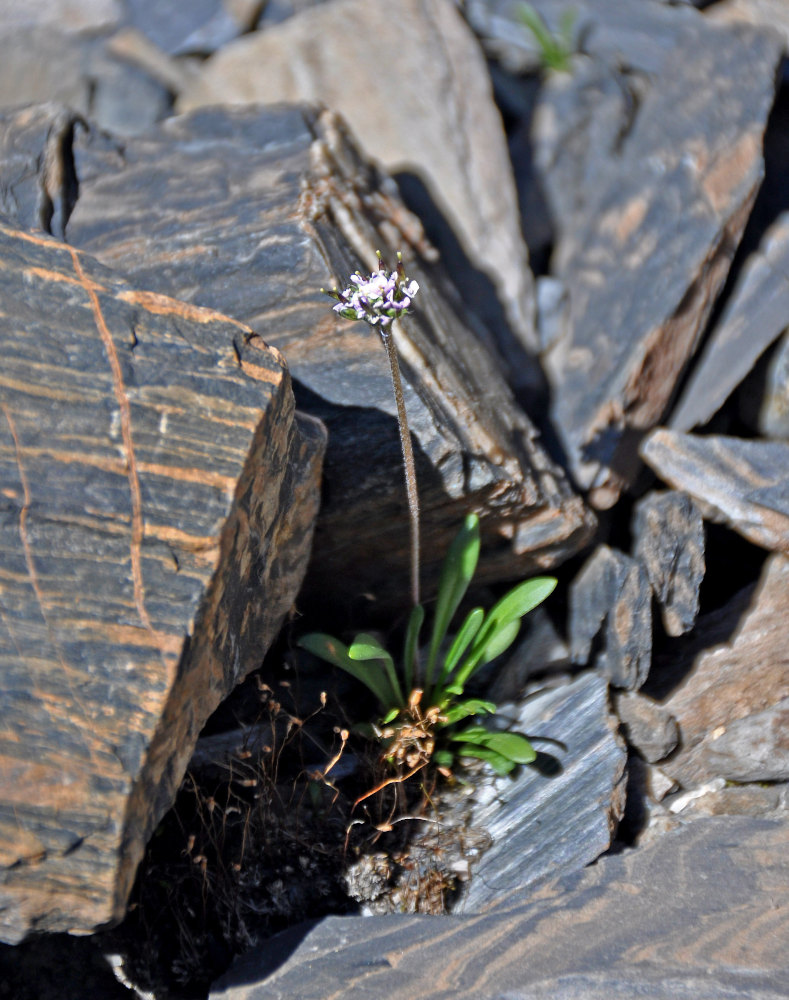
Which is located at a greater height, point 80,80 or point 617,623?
point 80,80

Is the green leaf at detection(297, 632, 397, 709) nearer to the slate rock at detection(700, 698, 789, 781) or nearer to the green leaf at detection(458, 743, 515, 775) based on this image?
the green leaf at detection(458, 743, 515, 775)

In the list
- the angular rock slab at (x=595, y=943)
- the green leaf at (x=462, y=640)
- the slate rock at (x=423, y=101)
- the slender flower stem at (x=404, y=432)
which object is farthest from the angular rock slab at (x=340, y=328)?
the angular rock slab at (x=595, y=943)

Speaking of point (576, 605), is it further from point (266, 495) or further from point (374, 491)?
point (266, 495)

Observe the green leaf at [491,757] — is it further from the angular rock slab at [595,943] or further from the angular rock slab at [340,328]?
the angular rock slab at [340,328]

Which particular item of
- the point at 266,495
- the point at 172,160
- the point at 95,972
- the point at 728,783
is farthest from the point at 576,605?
the point at 172,160

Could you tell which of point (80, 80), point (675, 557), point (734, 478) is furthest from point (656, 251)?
point (80, 80)

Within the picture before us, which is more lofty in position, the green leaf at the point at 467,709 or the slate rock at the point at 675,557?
the slate rock at the point at 675,557

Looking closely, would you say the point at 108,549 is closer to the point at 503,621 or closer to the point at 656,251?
the point at 503,621
